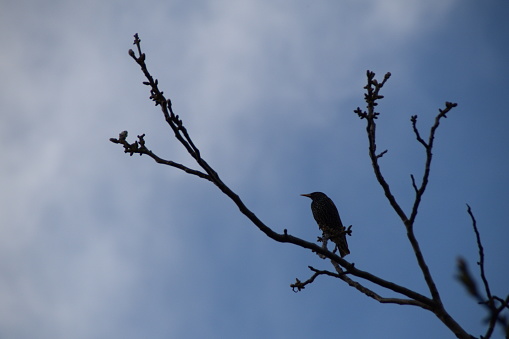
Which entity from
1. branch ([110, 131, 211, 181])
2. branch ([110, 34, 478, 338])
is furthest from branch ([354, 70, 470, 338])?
branch ([110, 131, 211, 181])

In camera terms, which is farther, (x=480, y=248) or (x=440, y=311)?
(x=440, y=311)

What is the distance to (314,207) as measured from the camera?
10781 millimetres

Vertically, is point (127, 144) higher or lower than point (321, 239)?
lower

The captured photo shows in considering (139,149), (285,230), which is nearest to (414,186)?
(285,230)

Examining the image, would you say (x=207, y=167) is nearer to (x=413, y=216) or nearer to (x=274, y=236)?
(x=274, y=236)

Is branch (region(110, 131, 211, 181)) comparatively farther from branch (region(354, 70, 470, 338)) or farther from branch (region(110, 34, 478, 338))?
branch (region(354, 70, 470, 338))

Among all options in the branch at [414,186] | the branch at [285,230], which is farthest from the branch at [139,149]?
the branch at [414,186]

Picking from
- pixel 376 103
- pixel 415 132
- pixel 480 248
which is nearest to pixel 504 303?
pixel 480 248

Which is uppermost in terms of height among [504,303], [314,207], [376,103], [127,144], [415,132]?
[314,207]

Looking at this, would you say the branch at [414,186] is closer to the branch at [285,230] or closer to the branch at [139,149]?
the branch at [285,230]

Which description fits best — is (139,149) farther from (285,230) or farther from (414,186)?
(414,186)

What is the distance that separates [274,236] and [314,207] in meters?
7.25

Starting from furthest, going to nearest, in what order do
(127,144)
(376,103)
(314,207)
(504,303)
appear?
(314,207)
(376,103)
(127,144)
(504,303)

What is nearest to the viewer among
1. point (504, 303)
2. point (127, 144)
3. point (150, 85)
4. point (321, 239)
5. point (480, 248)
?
point (504, 303)
